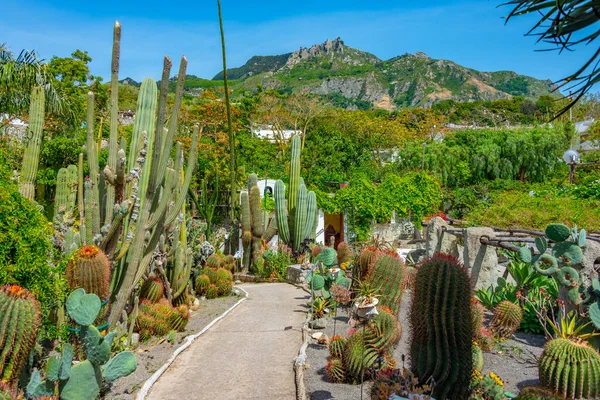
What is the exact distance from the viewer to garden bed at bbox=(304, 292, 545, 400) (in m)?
4.68

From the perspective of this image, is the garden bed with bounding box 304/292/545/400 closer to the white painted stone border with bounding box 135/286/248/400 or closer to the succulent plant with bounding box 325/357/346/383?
the succulent plant with bounding box 325/357/346/383

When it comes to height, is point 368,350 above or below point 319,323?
above

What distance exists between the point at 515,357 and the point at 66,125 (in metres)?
13.8

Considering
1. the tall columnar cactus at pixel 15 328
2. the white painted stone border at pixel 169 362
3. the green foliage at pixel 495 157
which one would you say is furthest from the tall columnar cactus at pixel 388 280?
the green foliage at pixel 495 157

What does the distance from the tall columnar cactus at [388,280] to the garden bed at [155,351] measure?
2622 millimetres

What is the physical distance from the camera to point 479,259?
8172mm

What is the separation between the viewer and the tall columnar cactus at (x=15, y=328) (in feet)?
11.9

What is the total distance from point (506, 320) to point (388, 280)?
1482mm

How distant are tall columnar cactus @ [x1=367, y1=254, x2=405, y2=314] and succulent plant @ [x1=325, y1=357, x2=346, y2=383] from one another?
1448mm

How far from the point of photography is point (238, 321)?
7.85m

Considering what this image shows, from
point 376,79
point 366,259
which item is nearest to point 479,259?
point 366,259

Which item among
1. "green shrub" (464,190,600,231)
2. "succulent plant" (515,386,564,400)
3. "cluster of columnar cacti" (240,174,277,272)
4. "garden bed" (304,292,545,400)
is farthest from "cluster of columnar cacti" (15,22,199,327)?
"green shrub" (464,190,600,231)

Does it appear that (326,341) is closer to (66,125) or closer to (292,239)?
(292,239)

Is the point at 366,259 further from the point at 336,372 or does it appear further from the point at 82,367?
the point at 82,367
